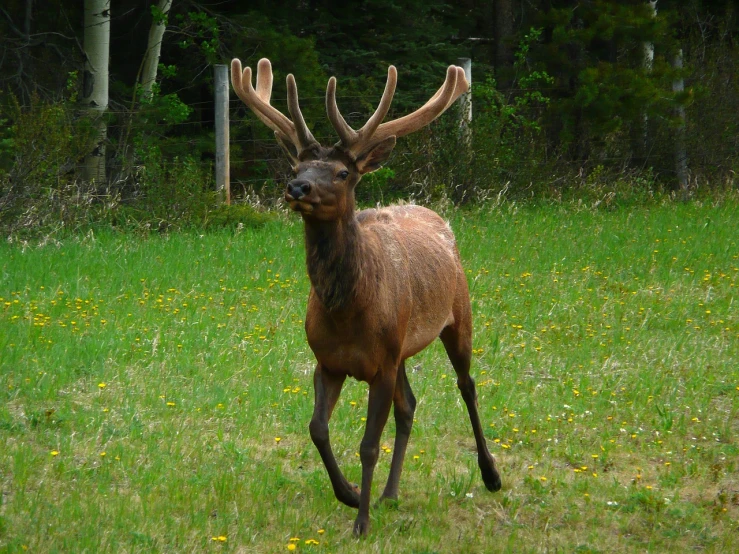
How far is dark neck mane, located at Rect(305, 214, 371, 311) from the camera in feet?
18.7

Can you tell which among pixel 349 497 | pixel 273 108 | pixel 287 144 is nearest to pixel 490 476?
pixel 349 497

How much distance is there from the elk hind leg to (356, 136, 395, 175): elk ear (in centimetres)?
134

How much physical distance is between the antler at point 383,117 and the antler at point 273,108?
17 cm

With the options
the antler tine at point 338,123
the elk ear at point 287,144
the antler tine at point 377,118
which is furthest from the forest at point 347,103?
the antler tine at point 338,123

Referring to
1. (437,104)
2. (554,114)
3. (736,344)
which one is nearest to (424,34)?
(554,114)

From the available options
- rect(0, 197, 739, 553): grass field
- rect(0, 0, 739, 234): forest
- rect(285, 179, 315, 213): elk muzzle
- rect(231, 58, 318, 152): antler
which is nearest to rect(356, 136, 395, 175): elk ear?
rect(231, 58, 318, 152): antler

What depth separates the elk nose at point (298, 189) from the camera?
5.38m

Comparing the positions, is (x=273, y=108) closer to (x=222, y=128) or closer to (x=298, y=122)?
(x=298, y=122)

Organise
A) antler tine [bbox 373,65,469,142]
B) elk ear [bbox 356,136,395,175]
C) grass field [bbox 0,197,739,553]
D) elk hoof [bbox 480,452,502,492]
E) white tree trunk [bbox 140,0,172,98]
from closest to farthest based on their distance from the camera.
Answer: grass field [bbox 0,197,739,553] < elk ear [bbox 356,136,395,175] < antler tine [bbox 373,65,469,142] < elk hoof [bbox 480,452,502,492] < white tree trunk [bbox 140,0,172,98]

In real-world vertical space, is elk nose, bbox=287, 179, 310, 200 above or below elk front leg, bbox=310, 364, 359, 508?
above

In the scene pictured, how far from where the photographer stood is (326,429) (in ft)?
19.0

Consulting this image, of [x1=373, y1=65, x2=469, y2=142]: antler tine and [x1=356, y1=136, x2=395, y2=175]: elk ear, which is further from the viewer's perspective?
[x1=373, y1=65, x2=469, y2=142]: antler tine

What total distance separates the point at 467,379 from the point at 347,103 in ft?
38.3

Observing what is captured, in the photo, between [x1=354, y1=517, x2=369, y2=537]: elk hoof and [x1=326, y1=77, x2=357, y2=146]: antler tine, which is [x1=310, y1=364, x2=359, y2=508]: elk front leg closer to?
[x1=354, y1=517, x2=369, y2=537]: elk hoof
